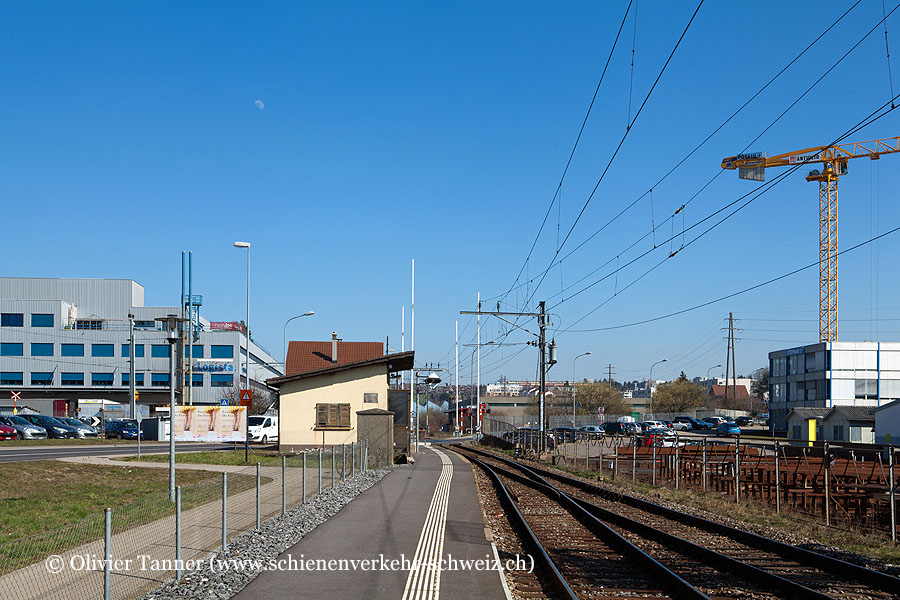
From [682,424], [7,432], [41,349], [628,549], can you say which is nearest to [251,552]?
[628,549]

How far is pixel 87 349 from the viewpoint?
291 feet

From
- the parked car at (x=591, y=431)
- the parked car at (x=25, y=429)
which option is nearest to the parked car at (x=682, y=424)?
the parked car at (x=591, y=431)

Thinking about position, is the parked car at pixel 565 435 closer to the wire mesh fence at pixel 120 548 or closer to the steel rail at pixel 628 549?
the steel rail at pixel 628 549

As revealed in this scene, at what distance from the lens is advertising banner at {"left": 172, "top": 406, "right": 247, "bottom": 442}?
37812mm

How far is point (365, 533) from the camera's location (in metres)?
14.7

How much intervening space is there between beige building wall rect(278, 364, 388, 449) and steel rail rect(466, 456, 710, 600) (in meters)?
14.1

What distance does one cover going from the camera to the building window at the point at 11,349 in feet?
281

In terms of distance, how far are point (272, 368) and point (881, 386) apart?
82840mm

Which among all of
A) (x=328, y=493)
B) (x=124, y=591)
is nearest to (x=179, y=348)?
(x=328, y=493)

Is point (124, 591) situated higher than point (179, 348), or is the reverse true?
point (179, 348)

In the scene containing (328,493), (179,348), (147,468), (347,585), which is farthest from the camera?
(147,468)

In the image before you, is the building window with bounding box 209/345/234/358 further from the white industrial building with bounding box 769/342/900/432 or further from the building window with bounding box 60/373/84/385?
the white industrial building with bounding box 769/342/900/432

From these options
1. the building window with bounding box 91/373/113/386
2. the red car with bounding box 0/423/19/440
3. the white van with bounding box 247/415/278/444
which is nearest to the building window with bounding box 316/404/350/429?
the white van with bounding box 247/415/278/444

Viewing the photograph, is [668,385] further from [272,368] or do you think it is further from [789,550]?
[789,550]
